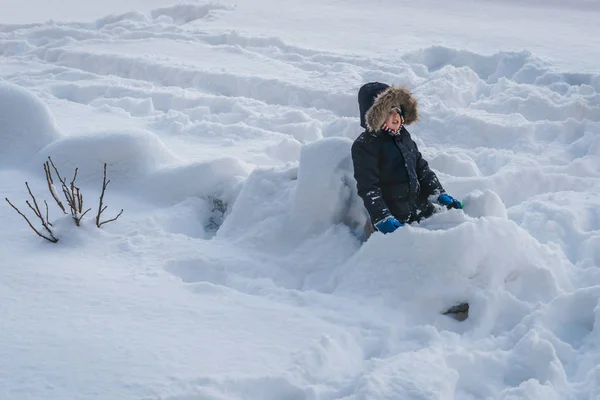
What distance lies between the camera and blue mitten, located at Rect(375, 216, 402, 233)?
11.6 ft

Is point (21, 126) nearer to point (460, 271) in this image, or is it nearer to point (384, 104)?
point (384, 104)

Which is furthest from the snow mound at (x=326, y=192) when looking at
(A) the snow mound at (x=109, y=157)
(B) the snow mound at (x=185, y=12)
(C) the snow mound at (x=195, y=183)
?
(B) the snow mound at (x=185, y=12)

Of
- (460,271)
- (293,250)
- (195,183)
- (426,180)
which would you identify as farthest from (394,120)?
(195,183)

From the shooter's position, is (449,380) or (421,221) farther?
(421,221)

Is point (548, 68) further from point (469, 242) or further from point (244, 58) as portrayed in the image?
point (469, 242)

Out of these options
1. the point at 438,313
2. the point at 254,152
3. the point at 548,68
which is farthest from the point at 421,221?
the point at 548,68

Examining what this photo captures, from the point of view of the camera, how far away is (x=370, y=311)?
333cm

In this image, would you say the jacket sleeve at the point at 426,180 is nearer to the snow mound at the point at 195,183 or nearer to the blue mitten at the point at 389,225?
the blue mitten at the point at 389,225

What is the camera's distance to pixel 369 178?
367 centimetres

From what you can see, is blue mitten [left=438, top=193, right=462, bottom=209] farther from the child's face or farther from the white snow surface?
the child's face

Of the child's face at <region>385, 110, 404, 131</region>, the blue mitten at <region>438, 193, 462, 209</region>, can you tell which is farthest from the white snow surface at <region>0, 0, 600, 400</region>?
the child's face at <region>385, 110, 404, 131</region>

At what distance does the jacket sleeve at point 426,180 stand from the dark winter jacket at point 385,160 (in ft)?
0.25

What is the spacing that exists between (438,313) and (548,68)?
6.36 m

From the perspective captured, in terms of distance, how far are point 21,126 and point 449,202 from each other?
147 inches
